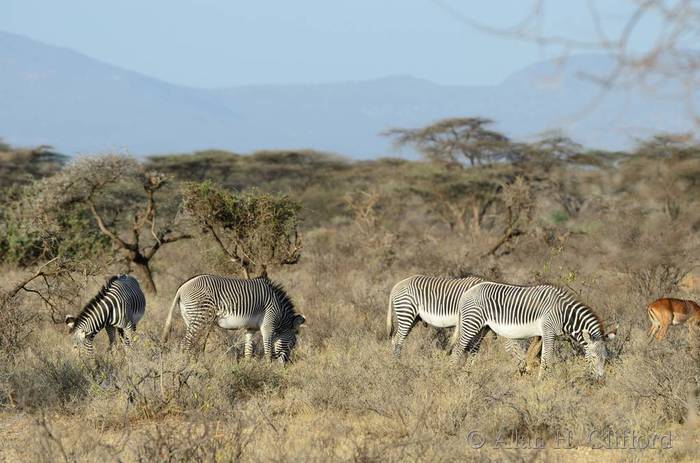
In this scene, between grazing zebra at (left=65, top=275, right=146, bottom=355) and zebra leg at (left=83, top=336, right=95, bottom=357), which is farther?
grazing zebra at (left=65, top=275, right=146, bottom=355)

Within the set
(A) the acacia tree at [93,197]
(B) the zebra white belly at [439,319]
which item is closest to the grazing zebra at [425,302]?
(B) the zebra white belly at [439,319]

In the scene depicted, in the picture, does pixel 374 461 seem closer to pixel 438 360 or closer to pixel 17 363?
pixel 438 360

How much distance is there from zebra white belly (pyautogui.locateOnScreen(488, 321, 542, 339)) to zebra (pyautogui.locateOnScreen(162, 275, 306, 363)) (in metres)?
1.94

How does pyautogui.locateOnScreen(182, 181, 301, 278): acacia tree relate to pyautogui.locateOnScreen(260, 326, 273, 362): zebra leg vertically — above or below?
above

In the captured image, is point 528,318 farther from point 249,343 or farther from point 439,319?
point 249,343

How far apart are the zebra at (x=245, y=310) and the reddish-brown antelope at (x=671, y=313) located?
3.78 m

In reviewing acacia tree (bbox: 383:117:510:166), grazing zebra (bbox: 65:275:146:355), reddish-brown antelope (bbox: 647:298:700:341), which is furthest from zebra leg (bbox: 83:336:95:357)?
acacia tree (bbox: 383:117:510:166)

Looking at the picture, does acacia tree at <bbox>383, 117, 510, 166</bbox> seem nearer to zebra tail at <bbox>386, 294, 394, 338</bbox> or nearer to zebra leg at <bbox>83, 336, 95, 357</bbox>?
zebra tail at <bbox>386, 294, 394, 338</bbox>

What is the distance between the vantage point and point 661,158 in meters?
26.4

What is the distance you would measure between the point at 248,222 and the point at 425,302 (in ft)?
13.6

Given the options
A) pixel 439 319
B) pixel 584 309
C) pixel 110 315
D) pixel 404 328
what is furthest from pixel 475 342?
pixel 110 315

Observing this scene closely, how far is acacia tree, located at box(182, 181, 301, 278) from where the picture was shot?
12617 mm

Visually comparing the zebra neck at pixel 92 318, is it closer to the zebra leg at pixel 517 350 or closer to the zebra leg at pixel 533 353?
the zebra leg at pixel 517 350

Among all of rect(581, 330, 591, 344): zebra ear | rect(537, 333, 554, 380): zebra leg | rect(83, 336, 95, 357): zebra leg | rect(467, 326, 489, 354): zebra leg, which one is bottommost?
rect(83, 336, 95, 357): zebra leg
